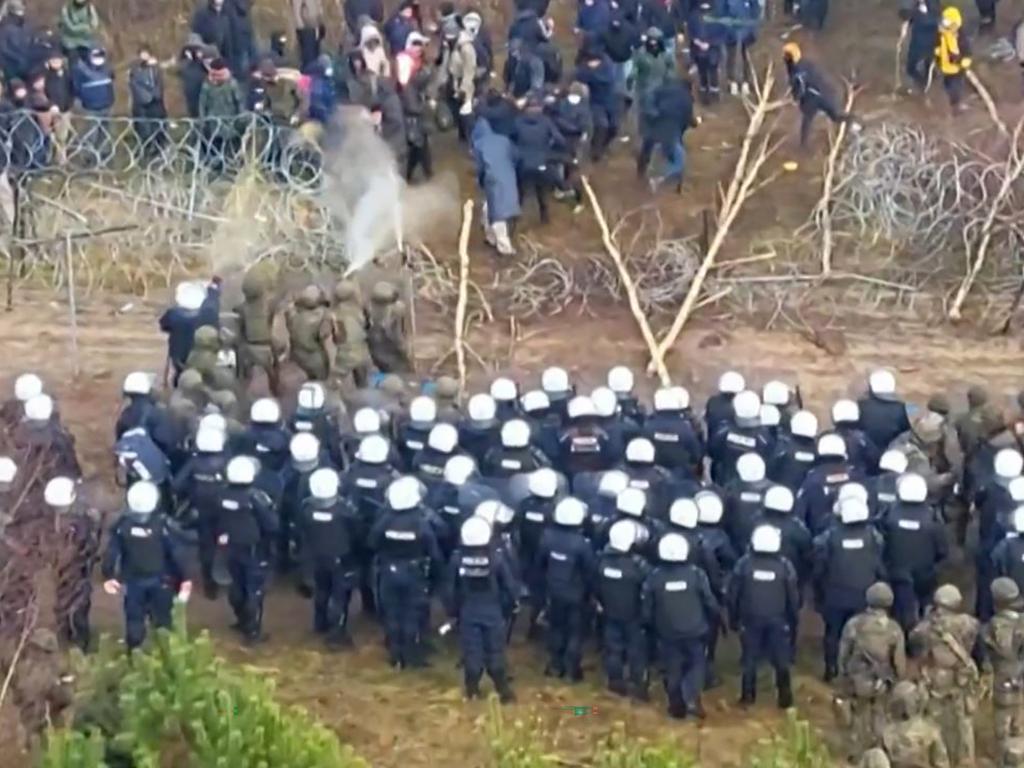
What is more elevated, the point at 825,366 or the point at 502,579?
the point at 502,579

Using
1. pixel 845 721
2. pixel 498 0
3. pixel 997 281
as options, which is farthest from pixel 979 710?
pixel 498 0

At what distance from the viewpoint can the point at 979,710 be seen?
50.3 feet

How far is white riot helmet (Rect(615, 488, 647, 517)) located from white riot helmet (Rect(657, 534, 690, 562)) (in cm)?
47

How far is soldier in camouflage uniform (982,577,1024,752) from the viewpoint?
14.4 meters

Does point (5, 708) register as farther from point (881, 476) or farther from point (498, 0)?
point (498, 0)

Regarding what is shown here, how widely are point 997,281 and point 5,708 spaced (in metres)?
11.8

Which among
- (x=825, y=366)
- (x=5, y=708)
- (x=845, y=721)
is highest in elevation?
(x=5, y=708)

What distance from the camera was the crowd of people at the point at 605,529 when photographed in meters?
14.8

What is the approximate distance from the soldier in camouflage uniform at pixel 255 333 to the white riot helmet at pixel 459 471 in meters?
3.78

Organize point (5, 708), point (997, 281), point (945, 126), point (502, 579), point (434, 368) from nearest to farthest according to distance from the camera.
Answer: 1. point (5, 708)
2. point (502, 579)
3. point (434, 368)
4. point (997, 281)
5. point (945, 126)

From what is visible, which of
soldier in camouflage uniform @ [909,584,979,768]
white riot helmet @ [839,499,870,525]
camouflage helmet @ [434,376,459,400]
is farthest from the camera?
camouflage helmet @ [434,376,459,400]

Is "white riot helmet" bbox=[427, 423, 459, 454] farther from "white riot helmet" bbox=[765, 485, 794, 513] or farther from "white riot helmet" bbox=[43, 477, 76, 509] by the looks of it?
"white riot helmet" bbox=[43, 477, 76, 509]

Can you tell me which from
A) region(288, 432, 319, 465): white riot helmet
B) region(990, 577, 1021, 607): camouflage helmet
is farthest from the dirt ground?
region(288, 432, 319, 465): white riot helmet

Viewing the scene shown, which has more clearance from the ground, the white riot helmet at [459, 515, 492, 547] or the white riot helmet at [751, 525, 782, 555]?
the white riot helmet at [459, 515, 492, 547]
